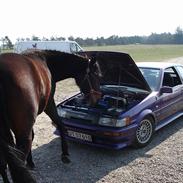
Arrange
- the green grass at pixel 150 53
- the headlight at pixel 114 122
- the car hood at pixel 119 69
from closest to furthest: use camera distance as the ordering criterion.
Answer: the headlight at pixel 114 122 < the car hood at pixel 119 69 < the green grass at pixel 150 53

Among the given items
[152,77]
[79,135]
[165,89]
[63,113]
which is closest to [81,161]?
[79,135]

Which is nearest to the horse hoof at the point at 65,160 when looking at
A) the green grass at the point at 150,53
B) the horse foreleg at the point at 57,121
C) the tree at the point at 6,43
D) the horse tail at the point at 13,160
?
the horse foreleg at the point at 57,121

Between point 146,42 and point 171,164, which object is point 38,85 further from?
point 146,42

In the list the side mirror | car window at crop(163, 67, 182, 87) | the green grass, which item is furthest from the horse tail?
the green grass

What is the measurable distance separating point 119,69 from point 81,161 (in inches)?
83.8

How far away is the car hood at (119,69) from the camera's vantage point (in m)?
6.15

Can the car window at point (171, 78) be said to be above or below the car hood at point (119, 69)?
below

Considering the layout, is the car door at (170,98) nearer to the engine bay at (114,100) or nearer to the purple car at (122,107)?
the purple car at (122,107)

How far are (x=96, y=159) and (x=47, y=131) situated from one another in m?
1.97

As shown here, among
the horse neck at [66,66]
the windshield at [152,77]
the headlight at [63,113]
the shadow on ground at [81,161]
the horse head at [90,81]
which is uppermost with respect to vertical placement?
the horse neck at [66,66]

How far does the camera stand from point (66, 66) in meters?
5.56

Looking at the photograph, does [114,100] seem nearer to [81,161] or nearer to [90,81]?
[90,81]

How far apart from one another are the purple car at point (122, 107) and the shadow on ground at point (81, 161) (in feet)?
0.77

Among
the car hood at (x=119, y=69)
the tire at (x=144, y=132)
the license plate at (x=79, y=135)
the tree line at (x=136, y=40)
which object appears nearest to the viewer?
the license plate at (x=79, y=135)
